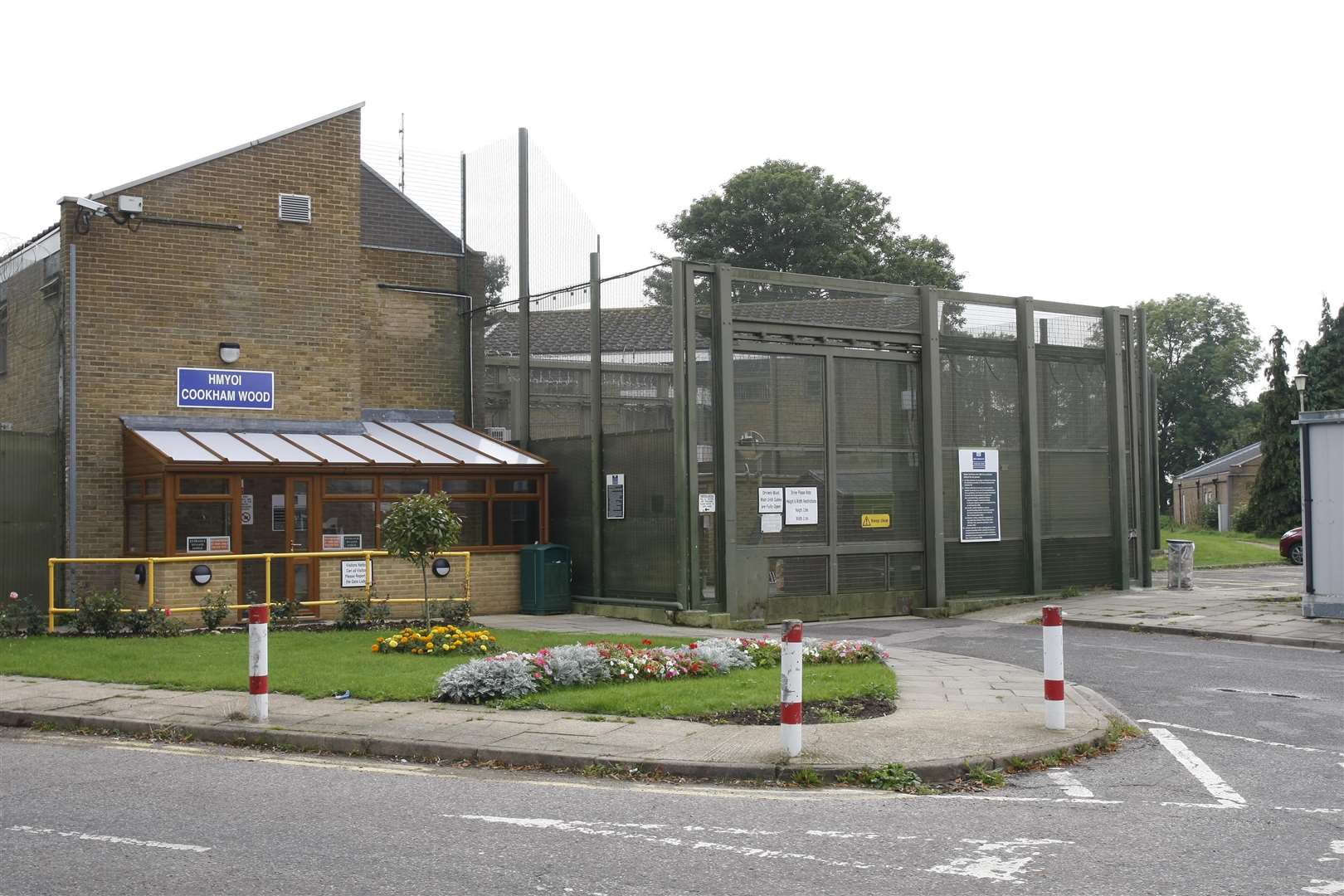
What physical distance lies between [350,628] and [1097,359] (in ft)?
47.8

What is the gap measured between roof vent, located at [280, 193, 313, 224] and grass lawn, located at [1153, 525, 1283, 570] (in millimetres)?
21666

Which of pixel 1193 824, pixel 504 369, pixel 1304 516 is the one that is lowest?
pixel 1193 824

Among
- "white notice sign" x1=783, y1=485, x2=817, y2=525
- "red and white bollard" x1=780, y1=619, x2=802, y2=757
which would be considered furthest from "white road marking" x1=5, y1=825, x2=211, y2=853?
"white notice sign" x1=783, y1=485, x2=817, y2=525

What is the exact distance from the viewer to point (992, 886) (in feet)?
19.3

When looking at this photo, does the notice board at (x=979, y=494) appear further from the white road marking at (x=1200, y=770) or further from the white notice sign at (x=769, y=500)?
the white road marking at (x=1200, y=770)

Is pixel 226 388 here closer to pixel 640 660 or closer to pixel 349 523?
pixel 349 523

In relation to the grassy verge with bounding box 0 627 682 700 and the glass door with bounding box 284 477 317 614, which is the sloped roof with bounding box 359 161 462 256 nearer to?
the glass door with bounding box 284 477 317 614

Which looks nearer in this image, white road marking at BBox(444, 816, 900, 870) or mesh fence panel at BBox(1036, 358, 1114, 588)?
white road marking at BBox(444, 816, 900, 870)

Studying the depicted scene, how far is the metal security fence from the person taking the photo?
782 inches

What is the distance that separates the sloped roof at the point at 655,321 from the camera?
20.2m

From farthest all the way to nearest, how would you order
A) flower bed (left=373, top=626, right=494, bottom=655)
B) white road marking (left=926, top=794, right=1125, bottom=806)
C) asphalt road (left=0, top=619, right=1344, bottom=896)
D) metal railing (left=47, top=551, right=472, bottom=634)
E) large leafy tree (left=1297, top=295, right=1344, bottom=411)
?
1. large leafy tree (left=1297, top=295, right=1344, bottom=411)
2. metal railing (left=47, top=551, right=472, bottom=634)
3. flower bed (left=373, top=626, right=494, bottom=655)
4. white road marking (left=926, top=794, right=1125, bottom=806)
5. asphalt road (left=0, top=619, right=1344, bottom=896)

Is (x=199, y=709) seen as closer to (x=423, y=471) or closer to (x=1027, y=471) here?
(x=423, y=471)

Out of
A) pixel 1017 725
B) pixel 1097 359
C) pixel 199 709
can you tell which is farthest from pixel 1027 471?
pixel 199 709

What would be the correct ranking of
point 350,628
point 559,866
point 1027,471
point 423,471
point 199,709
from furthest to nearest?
point 1027,471 < point 423,471 < point 350,628 < point 199,709 < point 559,866
